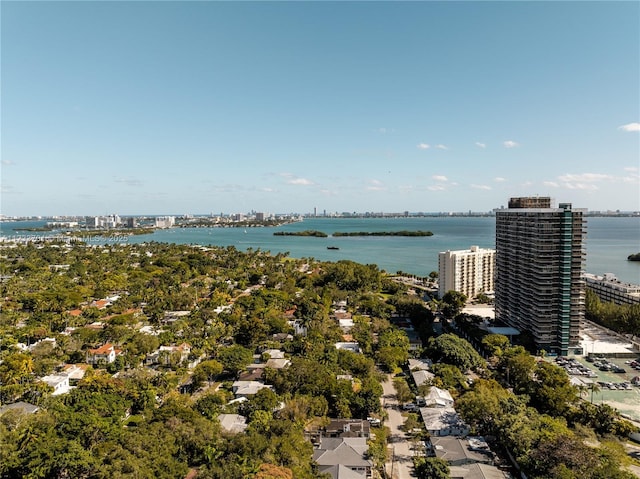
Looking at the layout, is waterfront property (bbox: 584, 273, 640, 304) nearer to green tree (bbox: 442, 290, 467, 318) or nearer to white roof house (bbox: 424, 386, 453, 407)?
green tree (bbox: 442, 290, 467, 318)

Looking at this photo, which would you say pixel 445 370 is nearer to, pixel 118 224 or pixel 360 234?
pixel 360 234

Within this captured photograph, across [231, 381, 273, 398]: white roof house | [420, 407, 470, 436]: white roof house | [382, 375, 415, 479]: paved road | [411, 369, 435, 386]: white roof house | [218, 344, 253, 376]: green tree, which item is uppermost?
[218, 344, 253, 376]: green tree

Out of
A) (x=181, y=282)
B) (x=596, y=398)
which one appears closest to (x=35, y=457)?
(x=596, y=398)

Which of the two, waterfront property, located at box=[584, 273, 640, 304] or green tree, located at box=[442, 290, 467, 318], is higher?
waterfront property, located at box=[584, 273, 640, 304]

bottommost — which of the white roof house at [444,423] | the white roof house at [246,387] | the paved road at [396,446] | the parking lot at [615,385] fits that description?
the paved road at [396,446]

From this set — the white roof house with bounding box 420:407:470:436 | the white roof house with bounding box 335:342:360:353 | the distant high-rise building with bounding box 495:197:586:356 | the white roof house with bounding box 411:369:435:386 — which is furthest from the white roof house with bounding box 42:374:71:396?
the distant high-rise building with bounding box 495:197:586:356

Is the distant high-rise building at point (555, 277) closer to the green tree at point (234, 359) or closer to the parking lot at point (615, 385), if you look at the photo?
the parking lot at point (615, 385)

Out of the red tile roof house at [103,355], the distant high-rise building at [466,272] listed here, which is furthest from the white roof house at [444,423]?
the distant high-rise building at [466,272]

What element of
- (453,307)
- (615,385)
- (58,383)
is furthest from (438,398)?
(58,383)
